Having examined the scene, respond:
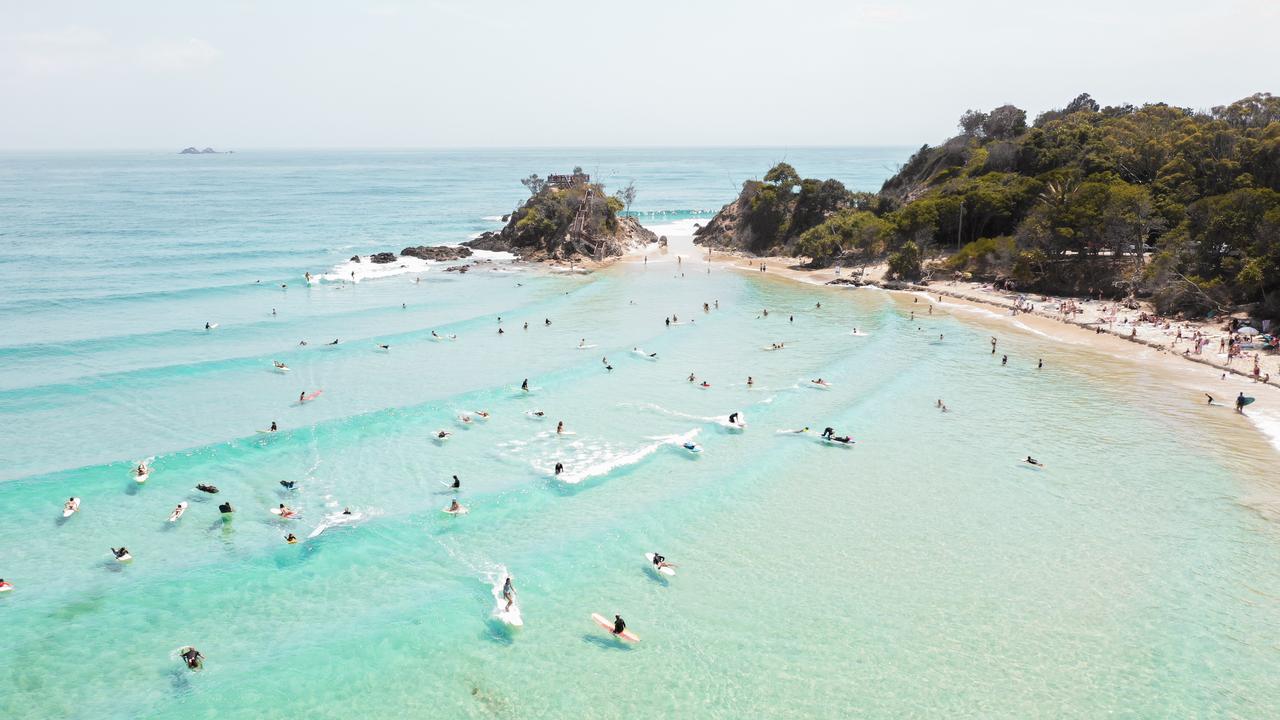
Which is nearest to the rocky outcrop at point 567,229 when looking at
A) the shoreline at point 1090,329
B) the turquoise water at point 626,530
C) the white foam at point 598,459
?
the shoreline at point 1090,329

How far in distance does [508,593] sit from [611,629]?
11.1 feet

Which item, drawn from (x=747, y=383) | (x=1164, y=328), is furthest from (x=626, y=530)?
(x=1164, y=328)

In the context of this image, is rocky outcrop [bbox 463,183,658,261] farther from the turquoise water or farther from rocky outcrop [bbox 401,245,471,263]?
the turquoise water

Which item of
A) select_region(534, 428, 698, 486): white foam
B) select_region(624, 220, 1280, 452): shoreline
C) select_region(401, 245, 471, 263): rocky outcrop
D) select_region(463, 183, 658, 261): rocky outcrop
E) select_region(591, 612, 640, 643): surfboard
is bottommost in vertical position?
select_region(591, 612, 640, 643): surfboard

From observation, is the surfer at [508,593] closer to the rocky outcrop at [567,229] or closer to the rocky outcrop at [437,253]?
the rocky outcrop at [567,229]

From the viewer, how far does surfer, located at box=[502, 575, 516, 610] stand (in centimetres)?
2073

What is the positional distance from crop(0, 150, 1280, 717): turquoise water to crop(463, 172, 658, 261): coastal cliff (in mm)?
31592

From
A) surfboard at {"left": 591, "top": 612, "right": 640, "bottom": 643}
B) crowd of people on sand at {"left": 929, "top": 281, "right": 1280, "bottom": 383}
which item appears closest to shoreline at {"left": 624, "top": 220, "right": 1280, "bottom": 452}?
crowd of people on sand at {"left": 929, "top": 281, "right": 1280, "bottom": 383}

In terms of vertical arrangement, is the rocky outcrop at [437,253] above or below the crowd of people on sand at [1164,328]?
above

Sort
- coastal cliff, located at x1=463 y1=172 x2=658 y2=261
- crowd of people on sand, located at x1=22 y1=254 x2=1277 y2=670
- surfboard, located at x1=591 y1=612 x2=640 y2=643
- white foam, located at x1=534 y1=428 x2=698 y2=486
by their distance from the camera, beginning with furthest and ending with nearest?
coastal cliff, located at x1=463 y1=172 x2=658 y2=261, white foam, located at x1=534 y1=428 x2=698 y2=486, crowd of people on sand, located at x1=22 y1=254 x2=1277 y2=670, surfboard, located at x1=591 y1=612 x2=640 y2=643

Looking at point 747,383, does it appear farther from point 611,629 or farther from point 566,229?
point 566,229

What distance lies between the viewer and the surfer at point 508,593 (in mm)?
20734

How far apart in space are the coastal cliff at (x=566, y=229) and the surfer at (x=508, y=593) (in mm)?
61347

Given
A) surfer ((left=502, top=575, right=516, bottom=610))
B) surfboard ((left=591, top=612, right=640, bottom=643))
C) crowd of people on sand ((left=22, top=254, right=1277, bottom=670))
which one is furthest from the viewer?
crowd of people on sand ((left=22, top=254, right=1277, bottom=670))
